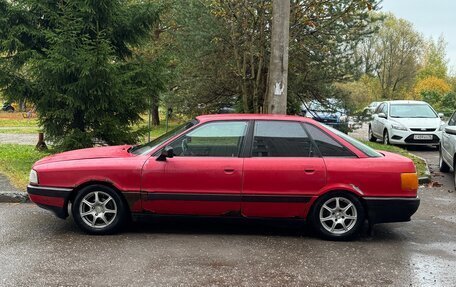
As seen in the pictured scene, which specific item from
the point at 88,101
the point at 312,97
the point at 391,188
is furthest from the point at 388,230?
the point at 312,97

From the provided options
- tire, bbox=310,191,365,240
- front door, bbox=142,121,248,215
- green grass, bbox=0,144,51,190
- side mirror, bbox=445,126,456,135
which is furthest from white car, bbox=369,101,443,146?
front door, bbox=142,121,248,215

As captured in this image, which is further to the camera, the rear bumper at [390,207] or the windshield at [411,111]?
the windshield at [411,111]

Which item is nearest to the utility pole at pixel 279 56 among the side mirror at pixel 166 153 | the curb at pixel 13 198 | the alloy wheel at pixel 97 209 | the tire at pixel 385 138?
the side mirror at pixel 166 153

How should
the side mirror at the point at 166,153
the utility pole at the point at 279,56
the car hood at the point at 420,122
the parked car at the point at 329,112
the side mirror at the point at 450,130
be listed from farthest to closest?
the car hood at the point at 420,122, the parked car at the point at 329,112, the side mirror at the point at 450,130, the utility pole at the point at 279,56, the side mirror at the point at 166,153

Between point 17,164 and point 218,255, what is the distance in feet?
22.1

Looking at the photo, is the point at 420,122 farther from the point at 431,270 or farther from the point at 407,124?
the point at 431,270

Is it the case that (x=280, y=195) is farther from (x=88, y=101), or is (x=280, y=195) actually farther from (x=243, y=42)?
(x=243, y=42)

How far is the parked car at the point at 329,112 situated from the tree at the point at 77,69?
20.0 ft

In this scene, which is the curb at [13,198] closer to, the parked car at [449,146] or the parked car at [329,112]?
the parked car at [449,146]

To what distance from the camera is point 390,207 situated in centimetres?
568

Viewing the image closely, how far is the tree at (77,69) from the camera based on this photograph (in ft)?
30.3

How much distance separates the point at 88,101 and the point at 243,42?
471 cm

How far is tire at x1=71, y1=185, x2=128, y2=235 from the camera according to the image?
226 inches

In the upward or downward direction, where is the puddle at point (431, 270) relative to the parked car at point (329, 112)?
downward
